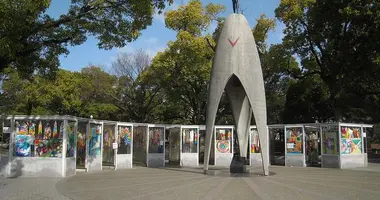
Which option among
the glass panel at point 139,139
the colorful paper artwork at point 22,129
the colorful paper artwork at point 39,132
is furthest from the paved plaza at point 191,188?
the glass panel at point 139,139

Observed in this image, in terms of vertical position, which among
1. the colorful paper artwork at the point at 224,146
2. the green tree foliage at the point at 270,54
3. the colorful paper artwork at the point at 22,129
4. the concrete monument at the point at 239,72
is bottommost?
the colorful paper artwork at the point at 224,146

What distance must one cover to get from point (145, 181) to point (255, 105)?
20.2 ft

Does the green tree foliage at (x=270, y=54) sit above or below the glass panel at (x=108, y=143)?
above

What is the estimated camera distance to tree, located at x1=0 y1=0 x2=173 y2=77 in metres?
11.3

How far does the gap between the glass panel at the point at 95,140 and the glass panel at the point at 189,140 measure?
5.88 meters

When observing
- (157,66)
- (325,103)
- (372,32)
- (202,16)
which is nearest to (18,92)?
(157,66)

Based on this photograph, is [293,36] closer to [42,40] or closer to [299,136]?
[299,136]

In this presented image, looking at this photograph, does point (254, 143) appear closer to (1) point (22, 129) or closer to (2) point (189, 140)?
(2) point (189, 140)

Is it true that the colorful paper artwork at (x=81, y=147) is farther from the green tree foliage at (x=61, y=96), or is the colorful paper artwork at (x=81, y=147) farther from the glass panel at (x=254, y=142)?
the green tree foliage at (x=61, y=96)

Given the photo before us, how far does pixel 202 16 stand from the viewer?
2842cm

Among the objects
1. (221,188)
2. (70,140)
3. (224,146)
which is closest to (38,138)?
(70,140)

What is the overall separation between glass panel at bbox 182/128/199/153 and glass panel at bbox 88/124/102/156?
231 inches

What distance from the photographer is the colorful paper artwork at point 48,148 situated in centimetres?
1570

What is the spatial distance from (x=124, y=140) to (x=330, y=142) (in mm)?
11902
